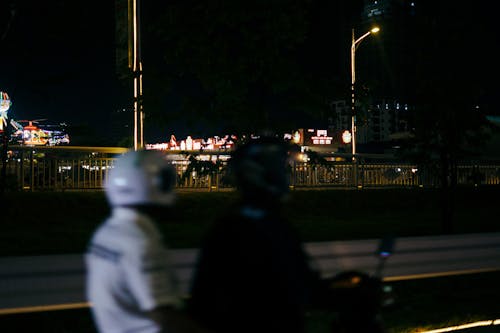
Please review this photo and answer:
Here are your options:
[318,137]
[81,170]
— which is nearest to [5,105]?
[81,170]

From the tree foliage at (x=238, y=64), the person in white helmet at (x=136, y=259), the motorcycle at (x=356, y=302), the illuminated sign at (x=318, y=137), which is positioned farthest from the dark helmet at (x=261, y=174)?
the illuminated sign at (x=318, y=137)

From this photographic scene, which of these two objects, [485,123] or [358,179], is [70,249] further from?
[358,179]

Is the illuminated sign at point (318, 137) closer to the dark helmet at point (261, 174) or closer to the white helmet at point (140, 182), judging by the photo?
the dark helmet at point (261, 174)

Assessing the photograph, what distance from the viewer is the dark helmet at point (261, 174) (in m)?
2.96

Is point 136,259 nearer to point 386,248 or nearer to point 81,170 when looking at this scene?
point 386,248

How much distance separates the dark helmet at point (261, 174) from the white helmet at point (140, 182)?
0.33 metres

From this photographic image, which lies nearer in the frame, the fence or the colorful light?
the colorful light

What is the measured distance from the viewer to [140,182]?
2807 millimetres

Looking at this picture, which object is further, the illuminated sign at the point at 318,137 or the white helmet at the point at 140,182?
the illuminated sign at the point at 318,137

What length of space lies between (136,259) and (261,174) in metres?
0.67

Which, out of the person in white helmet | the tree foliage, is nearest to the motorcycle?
the person in white helmet

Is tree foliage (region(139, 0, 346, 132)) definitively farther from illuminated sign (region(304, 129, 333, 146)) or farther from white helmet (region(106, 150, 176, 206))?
illuminated sign (region(304, 129, 333, 146))

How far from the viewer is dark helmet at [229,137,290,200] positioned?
2961 millimetres

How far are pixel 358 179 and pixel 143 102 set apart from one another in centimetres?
1269
